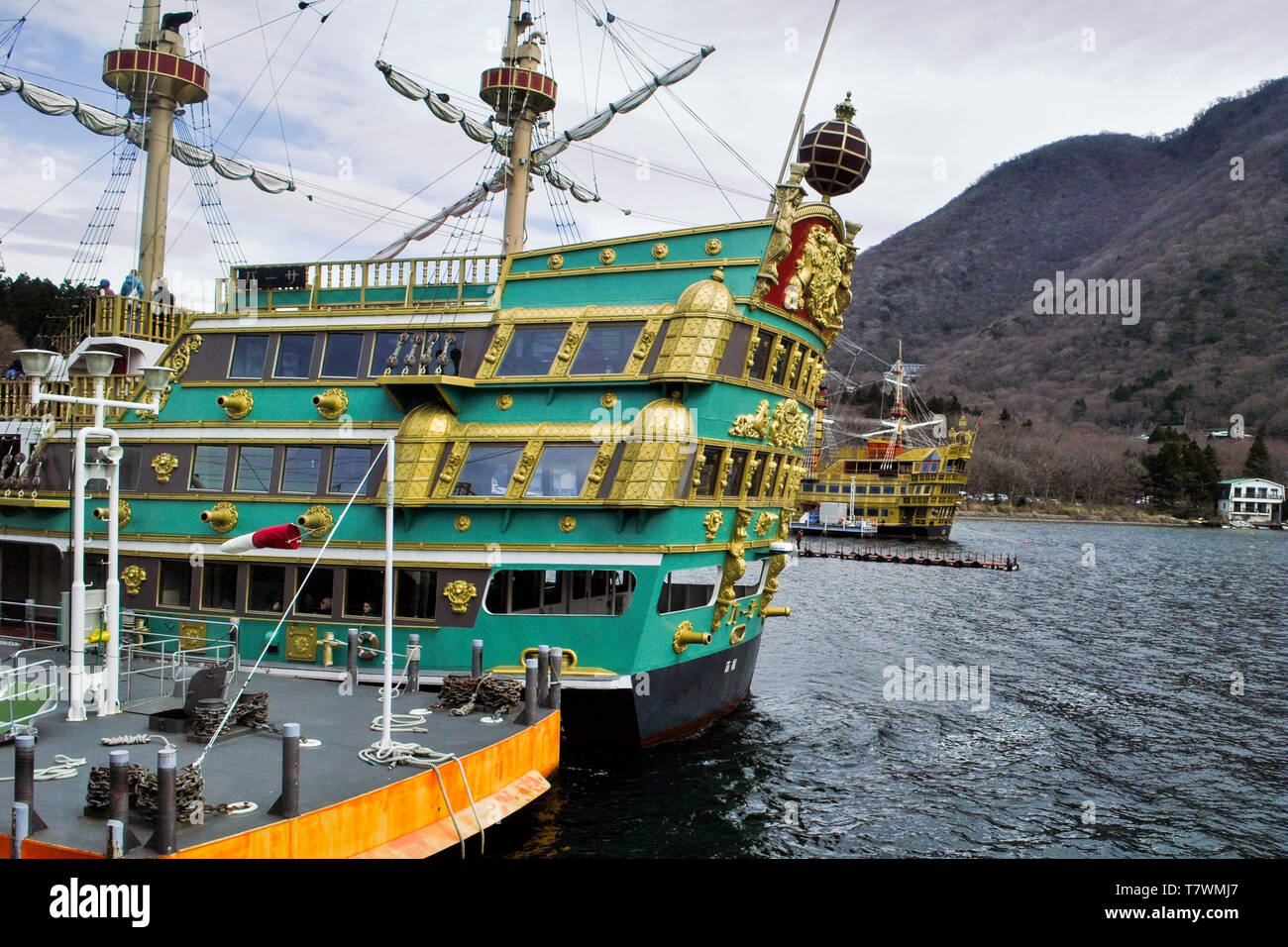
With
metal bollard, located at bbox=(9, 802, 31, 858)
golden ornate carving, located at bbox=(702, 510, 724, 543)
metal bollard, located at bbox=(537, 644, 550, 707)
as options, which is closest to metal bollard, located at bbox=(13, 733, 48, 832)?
metal bollard, located at bbox=(9, 802, 31, 858)

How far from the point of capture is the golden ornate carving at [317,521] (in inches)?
747

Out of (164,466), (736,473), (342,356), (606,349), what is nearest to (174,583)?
(164,466)

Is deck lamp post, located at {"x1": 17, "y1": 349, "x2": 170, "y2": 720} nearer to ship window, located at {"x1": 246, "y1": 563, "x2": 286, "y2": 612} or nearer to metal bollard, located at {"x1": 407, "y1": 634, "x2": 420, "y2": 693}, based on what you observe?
metal bollard, located at {"x1": 407, "y1": 634, "x2": 420, "y2": 693}

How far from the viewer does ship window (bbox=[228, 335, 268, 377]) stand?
2053 cm

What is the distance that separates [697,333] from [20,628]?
56.3 feet

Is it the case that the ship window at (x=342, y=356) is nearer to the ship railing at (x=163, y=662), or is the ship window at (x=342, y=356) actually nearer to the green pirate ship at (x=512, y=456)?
the green pirate ship at (x=512, y=456)

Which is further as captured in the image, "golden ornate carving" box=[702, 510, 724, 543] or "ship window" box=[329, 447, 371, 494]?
"ship window" box=[329, 447, 371, 494]

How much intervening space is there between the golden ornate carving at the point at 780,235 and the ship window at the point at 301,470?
9.57m

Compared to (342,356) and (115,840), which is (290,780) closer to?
(115,840)

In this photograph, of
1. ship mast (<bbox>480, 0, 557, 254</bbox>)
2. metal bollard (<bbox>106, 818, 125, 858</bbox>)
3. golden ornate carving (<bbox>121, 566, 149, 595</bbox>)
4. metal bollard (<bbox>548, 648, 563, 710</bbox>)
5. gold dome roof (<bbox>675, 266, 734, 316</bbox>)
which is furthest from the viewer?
ship mast (<bbox>480, 0, 557, 254</bbox>)

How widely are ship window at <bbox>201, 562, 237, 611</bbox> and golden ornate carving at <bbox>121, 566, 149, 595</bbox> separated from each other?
5.14ft

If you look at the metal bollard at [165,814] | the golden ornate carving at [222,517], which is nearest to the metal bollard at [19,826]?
the metal bollard at [165,814]

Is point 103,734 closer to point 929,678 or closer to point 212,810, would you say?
point 212,810

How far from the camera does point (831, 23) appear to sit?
19.5 meters
